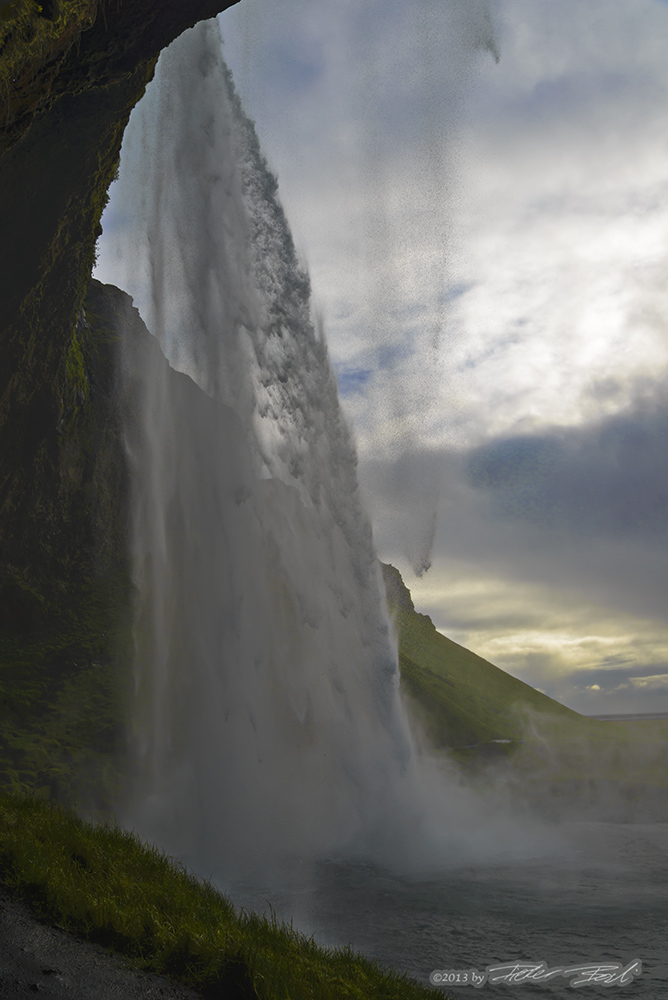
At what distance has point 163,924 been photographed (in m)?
6.48

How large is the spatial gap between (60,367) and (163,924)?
4252 cm

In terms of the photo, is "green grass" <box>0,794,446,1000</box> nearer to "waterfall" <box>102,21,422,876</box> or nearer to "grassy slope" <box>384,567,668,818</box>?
"waterfall" <box>102,21,422,876</box>

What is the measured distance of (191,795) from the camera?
3381 centimetres

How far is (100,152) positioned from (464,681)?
3786 inches

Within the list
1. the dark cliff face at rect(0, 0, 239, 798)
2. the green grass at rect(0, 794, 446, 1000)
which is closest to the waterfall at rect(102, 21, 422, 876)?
the dark cliff face at rect(0, 0, 239, 798)

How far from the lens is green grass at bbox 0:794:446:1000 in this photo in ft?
19.8

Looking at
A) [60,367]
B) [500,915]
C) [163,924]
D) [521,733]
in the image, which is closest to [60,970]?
[163,924]

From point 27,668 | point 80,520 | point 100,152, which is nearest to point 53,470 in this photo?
point 80,520

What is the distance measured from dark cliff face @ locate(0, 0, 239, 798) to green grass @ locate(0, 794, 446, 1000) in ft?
48.8

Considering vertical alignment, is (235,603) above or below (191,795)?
above

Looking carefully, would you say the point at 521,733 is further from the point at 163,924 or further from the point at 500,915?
the point at 163,924

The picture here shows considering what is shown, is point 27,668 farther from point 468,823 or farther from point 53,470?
point 468,823

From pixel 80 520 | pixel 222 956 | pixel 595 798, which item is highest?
pixel 80 520

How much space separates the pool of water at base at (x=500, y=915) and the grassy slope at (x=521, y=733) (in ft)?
103
